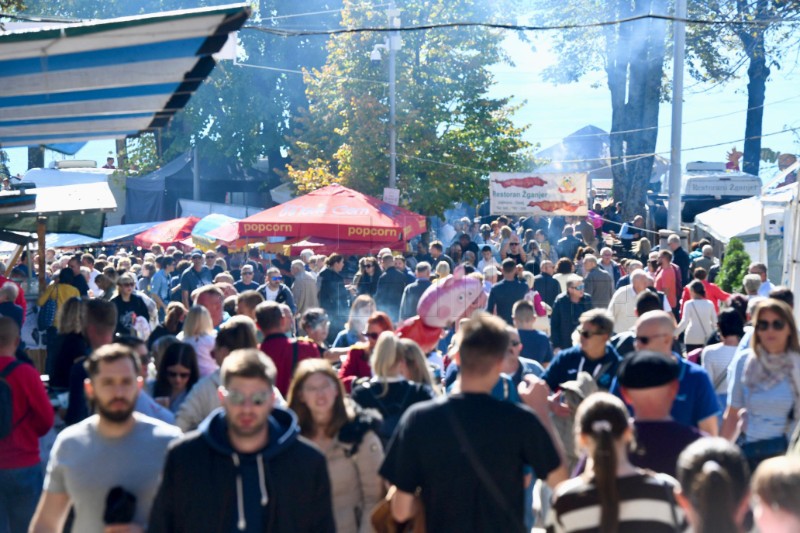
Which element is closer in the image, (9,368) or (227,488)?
(227,488)

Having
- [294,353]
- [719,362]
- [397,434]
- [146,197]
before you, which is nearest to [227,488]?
[397,434]

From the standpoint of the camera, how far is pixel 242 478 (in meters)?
3.84

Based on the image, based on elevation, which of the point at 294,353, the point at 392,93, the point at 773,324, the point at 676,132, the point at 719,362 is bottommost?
the point at 719,362

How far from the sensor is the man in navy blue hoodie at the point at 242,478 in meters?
3.83

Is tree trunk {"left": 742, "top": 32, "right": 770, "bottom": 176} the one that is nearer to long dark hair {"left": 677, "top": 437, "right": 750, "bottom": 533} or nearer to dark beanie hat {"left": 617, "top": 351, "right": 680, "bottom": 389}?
dark beanie hat {"left": 617, "top": 351, "right": 680, "bottom": 389}

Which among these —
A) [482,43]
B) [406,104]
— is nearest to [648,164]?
[482,43]

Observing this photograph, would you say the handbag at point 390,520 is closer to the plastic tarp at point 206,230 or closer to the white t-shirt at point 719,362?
the white t-shirt at point 719,362

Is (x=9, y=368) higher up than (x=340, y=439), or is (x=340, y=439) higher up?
(x=9, y=368)

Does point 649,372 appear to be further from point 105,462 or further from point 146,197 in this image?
point 146,197

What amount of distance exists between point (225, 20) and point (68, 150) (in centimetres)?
1014

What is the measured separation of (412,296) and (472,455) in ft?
29.7

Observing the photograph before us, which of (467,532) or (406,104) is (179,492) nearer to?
(467,532)

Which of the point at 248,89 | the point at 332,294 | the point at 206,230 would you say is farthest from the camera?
the point at 248,89

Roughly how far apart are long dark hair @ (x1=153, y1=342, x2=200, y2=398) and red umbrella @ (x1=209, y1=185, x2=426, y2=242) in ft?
39.1
